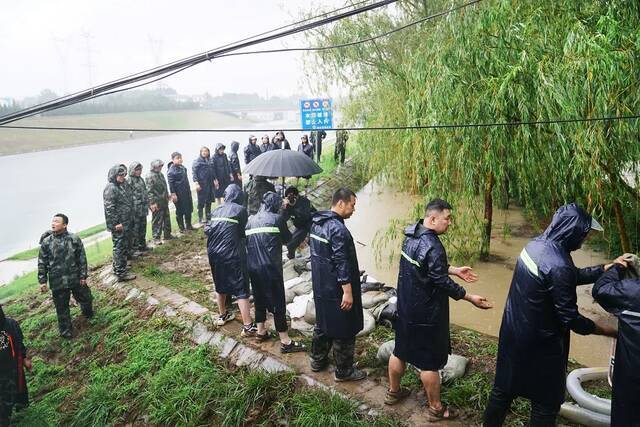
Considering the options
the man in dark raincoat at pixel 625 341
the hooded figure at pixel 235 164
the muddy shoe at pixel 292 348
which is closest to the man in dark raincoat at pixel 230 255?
the muddy shoe at pixel 292 348

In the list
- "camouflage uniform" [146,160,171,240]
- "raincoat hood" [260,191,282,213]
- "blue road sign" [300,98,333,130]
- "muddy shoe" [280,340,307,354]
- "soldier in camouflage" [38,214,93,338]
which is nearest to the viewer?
"muddy shoe" [280,340,307,354]

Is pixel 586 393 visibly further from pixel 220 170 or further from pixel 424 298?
pixel 220 170

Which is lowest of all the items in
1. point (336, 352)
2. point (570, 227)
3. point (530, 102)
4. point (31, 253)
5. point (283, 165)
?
point (31, 253)

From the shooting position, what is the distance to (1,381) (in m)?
4.42

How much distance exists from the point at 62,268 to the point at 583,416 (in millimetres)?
5670

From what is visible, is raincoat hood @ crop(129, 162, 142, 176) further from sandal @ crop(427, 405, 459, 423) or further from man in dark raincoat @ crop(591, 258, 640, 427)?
man in dark raincoat @ crop(591, 258, 640, 427)

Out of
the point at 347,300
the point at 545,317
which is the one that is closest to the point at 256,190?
the point at 347,300

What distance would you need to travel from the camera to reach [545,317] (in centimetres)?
283

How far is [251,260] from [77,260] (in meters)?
2.73

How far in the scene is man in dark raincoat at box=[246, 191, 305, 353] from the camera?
453 cm

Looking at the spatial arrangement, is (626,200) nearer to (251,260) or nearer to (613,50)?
(613,50)

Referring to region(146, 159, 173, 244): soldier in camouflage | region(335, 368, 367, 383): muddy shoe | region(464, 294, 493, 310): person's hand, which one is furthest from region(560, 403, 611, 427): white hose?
region(146, 159, 173, 244): soldier in camouflage

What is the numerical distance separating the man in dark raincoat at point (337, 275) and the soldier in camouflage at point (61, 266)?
3.53m

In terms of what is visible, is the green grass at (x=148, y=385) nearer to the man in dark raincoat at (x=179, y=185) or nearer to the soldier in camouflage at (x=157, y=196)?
the soldier in camouflage at (x=157, y=196)
